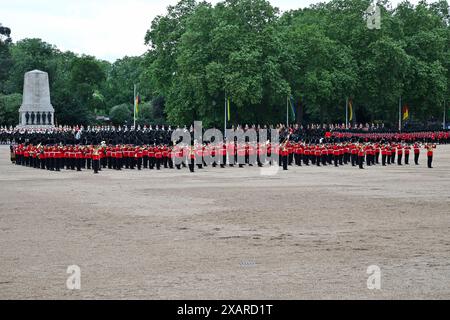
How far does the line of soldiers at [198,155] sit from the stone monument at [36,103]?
36172mm

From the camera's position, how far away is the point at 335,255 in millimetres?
14719

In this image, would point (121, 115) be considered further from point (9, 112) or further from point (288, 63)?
point (288, 63)

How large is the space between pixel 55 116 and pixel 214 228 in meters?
79.0

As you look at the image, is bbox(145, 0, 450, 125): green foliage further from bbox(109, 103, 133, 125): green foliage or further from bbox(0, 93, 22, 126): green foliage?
bbox(109, 103, 133, 125): green foliage

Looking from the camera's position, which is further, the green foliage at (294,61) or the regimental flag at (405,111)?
the regimental flag at (405,111)

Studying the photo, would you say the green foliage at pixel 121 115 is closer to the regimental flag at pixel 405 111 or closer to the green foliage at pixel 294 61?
the green foliage at pixel 294 61

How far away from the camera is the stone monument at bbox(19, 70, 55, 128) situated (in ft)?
282

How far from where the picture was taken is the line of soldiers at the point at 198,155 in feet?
140

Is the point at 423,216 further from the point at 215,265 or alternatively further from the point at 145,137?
the point at 145,137

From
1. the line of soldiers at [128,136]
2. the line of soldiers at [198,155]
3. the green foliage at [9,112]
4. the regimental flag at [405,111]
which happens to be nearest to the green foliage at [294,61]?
the regimental flag at [405,111]

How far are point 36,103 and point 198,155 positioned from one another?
46123 mm

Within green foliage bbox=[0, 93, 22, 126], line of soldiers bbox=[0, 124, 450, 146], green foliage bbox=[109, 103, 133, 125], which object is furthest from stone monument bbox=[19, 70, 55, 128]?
Result: green foliage bbox=[109, 103, 133, 125]

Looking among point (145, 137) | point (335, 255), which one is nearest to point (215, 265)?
point (335, 255)

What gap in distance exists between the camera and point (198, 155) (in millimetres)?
43312
